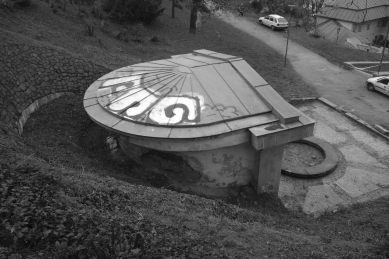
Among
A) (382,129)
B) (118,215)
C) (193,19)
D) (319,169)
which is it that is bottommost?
(319,169)

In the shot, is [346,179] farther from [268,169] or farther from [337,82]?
[337,82]

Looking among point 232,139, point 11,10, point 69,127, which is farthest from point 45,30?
point 232,139

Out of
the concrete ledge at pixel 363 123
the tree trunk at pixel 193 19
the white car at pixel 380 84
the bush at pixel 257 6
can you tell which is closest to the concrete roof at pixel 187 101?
the concrete ledge at pixel 363 123

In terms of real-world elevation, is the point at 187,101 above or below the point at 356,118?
above

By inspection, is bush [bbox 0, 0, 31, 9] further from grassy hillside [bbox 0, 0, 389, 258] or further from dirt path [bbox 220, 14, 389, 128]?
dirt path [bbox 220, 14, 389, 128]

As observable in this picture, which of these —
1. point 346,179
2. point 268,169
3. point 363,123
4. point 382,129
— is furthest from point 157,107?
point 382,129

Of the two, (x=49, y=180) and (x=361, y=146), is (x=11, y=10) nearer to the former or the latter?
(x=49, y=180)

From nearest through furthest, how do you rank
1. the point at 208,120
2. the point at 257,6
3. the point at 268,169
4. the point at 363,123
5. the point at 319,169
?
the point at 208,120 < the point at 268,169 < the point at 319,169 < the point at 363,123 < the point at 257,6

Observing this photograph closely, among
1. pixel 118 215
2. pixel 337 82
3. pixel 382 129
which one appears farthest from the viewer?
pixel 337 82
